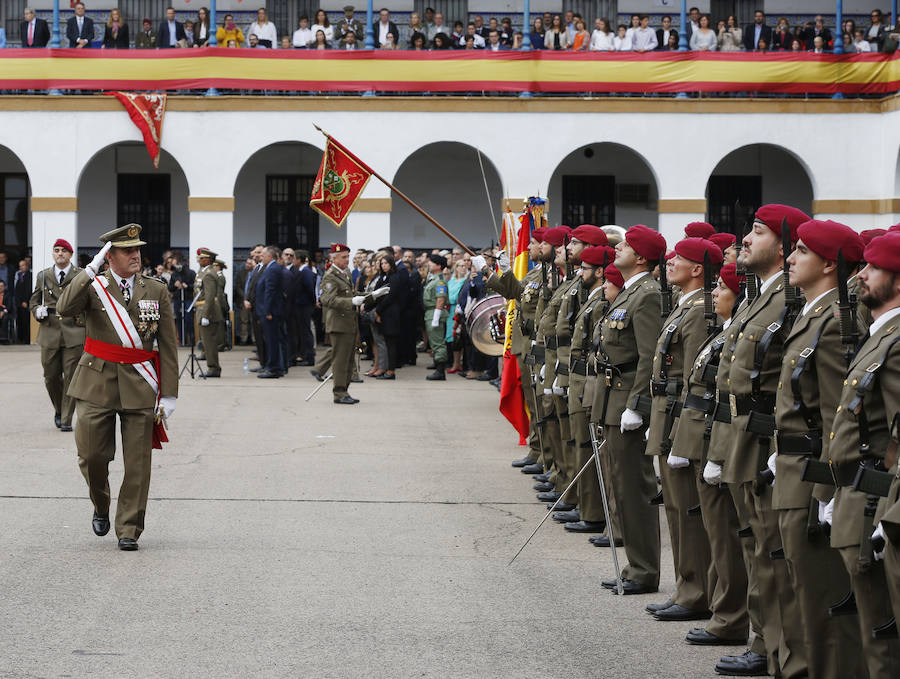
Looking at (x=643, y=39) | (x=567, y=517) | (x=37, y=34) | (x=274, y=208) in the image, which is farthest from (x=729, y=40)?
(x=567, y=517)

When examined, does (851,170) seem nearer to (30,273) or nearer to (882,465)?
(30,273)

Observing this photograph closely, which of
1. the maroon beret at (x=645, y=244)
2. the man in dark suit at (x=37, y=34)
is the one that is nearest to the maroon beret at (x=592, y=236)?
the maroon beret at (x=645, y=244)

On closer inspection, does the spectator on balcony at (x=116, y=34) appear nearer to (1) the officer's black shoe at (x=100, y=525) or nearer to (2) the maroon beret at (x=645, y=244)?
(1) the officer's black shoe at (x=100, y=525)

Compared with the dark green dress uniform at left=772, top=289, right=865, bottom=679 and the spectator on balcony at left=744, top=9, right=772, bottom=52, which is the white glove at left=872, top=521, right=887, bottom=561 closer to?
the dark green dress uniform at left=772, top=289, right=865, bottom=679

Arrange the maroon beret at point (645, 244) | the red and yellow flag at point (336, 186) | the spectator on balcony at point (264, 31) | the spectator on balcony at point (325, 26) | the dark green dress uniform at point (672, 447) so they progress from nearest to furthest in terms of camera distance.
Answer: the dark green dress uniform at point (672, 447), the maroon beret at point (645, 244), the red and yellow flag at point (336, 186), the spectator on balcony at point (264, 31), the spectator on balcony at point (325, 26)

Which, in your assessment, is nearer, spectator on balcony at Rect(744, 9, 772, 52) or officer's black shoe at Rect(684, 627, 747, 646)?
officer's black shoe at Rect(684, 627, 747, 646)

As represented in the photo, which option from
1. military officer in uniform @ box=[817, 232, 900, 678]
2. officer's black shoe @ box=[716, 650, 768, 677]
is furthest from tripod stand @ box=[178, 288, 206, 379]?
military officer in uniform @ box=[817, 232, 900, 678]

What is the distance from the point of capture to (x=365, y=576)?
26.4 feet

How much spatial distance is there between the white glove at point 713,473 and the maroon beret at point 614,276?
101 inches

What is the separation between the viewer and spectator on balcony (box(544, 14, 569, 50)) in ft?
92.4

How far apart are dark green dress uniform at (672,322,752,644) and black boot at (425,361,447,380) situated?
1458 centimetres

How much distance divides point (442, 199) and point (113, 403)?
73.1ft

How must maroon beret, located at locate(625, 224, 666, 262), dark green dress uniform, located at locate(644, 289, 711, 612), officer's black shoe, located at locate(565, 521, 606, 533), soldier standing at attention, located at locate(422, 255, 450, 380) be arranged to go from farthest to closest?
1. soldier standing at attention, located at locate(422, 255, 450, 380)
2. officer's black shoe, located at locate(565, 521, 606, 533)
3. maroon beret, located at locate(625, 224, 666, 262)
4. dark green dress uniform, located at locate(644, 289, 711, 612)

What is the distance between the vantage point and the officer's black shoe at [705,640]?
6.61 meters
